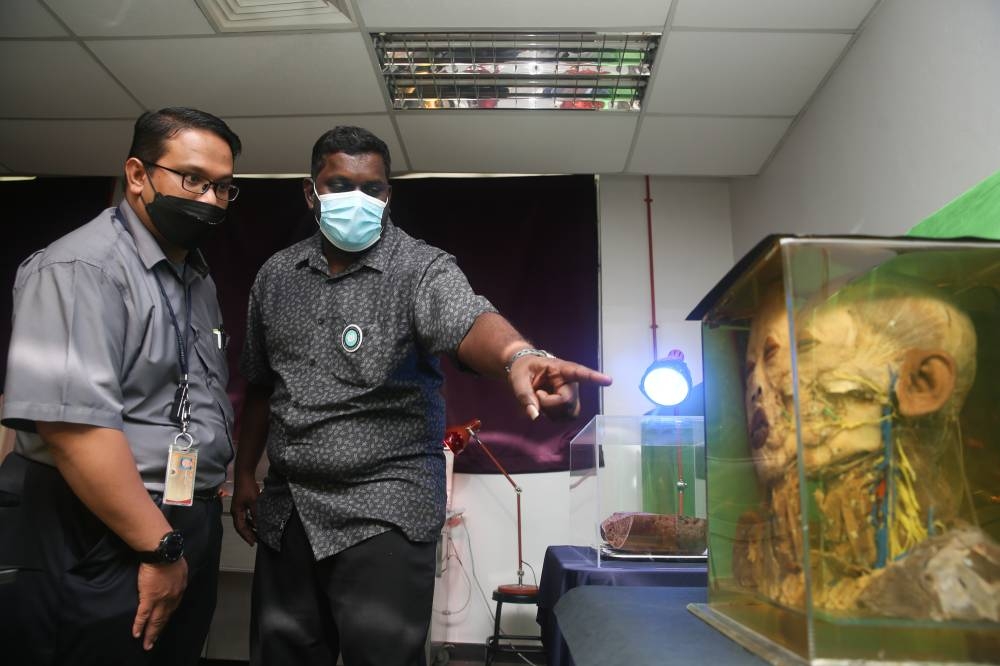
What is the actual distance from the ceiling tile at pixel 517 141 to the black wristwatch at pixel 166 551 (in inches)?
94.5

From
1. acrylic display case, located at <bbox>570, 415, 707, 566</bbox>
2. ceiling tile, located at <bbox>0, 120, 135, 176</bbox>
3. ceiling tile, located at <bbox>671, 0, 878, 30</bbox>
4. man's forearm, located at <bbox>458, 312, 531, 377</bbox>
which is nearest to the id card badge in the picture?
man's forearm, located at <bbox>458, 312, 531, 377</bbox>

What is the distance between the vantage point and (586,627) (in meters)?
0.78

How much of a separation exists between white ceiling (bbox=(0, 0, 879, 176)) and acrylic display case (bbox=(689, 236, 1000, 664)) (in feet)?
6.76

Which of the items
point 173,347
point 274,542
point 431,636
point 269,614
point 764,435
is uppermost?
point 173,347

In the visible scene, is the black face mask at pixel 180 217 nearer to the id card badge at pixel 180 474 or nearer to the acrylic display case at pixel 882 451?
the id card badge at pixel 180 474

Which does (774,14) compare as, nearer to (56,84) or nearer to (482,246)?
(482,246)

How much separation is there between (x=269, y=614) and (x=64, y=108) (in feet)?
9.80

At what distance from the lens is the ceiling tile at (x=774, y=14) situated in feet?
7.32

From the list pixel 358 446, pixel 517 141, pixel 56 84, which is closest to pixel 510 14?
pixel 517 141

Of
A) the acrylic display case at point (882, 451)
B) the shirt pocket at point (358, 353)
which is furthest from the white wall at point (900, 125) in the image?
the shirt pocket at point (358, 353)

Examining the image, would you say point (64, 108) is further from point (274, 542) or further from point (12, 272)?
point (274, 542)

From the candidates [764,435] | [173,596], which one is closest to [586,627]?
[764,435]

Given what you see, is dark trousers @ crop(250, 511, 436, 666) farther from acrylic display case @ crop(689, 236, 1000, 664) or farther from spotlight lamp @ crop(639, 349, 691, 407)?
spotlight lamp @ crop(639, 349, 691, 407)

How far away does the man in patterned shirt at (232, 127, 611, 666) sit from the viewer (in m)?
0.98
